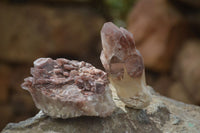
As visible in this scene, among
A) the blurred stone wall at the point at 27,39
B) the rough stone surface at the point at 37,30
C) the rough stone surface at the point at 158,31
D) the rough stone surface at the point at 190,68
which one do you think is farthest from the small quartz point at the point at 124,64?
the rough stone surface at the point at 37,30

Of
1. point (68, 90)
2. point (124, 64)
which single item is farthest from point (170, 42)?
point (68, 90)

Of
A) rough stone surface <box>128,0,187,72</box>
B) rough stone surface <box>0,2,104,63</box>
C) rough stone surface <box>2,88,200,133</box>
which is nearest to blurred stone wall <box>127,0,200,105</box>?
rough stone surface <box>128,0,187,72</box>

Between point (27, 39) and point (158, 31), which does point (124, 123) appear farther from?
point (27, 39)

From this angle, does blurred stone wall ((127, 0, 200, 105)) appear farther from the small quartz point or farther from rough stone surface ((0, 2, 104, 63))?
the small quartz point

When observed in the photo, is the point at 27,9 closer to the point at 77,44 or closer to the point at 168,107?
the point at 77,44

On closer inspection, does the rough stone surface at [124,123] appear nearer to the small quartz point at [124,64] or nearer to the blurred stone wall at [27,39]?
the small quartz point at [124,64]

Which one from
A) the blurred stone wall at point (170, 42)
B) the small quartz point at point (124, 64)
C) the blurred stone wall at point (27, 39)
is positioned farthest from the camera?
the blurred stone wall at point (27, 39)

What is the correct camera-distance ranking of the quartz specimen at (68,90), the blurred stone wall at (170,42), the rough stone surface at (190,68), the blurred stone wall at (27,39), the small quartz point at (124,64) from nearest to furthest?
1. the quartz specimen at (68,90)
2. the small quartz point at (124,64)
3. the rough stone surface at (190,68)
4. the blurred stone wall at (170,42)
5. the blurred stone wall at (27,39)
